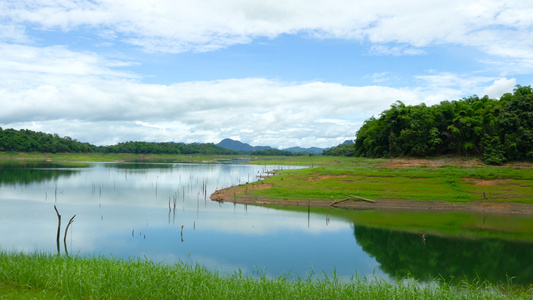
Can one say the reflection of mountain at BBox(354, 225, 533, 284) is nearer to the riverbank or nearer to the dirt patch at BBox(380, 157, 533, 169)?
the riverbank

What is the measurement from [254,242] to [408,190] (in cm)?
2796

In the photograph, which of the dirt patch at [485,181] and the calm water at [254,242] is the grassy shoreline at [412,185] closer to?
the dirt patch at [485,181]

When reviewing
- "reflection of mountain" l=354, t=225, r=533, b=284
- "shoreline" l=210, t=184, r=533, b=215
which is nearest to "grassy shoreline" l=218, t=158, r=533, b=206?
"shoreline" l=210, t=184, r=533, b=215

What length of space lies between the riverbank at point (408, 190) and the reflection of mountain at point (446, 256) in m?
13.7

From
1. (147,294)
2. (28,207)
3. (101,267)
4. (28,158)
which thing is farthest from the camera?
(28,158)

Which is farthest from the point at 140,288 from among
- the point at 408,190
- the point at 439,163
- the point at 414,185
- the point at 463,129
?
the point at 463,129

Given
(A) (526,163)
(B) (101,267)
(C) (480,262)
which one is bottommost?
(C) (480,262)

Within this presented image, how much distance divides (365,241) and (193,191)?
37.0m

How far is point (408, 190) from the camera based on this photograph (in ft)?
163

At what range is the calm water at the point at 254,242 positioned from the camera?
24453 millimetres

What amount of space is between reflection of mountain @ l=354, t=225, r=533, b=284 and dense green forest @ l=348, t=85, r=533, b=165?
110 feet

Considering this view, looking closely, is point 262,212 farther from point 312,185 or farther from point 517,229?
point 517,229

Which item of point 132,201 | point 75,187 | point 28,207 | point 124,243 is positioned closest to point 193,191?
point 132,201

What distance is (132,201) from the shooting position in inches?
1986
